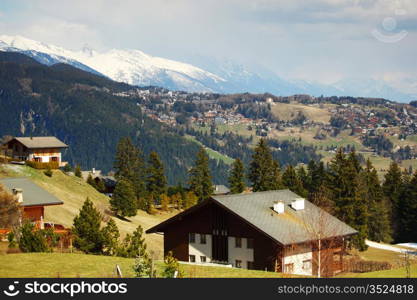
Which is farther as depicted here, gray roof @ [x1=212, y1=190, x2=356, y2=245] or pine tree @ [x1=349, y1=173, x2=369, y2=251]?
pine tree @ [x1=349, y1=173, x2=369, y2=251]

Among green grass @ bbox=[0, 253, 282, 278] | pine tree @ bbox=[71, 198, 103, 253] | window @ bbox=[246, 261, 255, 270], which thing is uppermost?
green grass @ bbox=[0, 253, 282, 278]

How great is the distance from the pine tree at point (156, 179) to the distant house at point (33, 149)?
1703 cm

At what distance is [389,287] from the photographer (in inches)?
914

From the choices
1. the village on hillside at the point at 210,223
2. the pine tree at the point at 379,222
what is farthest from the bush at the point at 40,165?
the pine tree at the point at 379,222

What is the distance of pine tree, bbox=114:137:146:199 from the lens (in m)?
129

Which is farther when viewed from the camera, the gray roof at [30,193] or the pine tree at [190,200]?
the pine tree at [190,200]

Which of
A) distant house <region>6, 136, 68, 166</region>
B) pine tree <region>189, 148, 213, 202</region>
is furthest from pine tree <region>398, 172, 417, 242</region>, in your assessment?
distant house <region>6, 136, 68, 166</region>

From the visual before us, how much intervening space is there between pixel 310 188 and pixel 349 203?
99.7 feet

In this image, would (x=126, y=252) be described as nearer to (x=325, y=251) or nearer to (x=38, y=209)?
(x=325, y=251)

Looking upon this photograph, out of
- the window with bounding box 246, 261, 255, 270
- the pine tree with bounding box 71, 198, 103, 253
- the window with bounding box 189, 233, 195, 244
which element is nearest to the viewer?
the pine tree with bounding box 71, 198, 103, 253

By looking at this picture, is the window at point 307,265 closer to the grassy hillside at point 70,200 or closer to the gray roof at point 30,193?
the grassy hillside at point 70,200

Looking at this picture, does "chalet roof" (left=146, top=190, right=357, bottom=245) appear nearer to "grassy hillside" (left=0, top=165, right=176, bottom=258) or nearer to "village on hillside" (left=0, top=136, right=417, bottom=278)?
"village on hillside" (left=0, top=136, right=417, bottom=278)

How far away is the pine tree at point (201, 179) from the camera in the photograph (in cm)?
12581

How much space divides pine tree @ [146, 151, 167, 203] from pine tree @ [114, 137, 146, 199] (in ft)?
5.40
